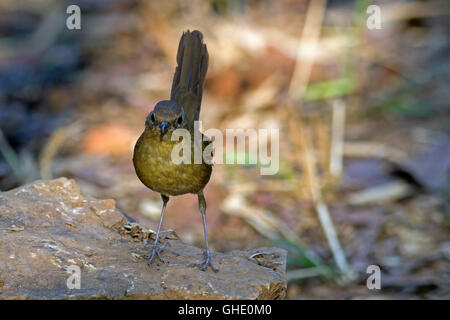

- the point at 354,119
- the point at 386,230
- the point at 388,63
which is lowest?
the point at 386,230

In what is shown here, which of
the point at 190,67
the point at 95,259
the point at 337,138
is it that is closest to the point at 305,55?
the point at 337,138

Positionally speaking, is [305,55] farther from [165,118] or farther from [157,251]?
[157,251]

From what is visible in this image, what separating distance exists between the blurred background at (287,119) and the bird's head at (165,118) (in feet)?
5.87

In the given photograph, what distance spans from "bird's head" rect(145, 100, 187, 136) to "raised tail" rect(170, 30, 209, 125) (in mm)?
697

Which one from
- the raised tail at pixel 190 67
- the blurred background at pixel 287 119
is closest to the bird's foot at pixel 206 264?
the raised tail at pixel 190 67

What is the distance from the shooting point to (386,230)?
581cm

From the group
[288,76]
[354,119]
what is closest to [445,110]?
[354,119]

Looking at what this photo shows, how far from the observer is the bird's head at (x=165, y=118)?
3969mm

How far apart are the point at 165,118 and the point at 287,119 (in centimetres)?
375

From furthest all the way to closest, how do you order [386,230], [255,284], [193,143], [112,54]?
[112,54], [386,230], [193,143], [255,284]

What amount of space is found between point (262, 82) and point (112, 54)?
2888mm

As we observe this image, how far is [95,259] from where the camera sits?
11.8ft

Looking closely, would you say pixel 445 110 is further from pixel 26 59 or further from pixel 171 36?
pixel 26 59

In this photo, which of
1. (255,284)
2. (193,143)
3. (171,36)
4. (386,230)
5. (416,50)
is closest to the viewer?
(255,284)
